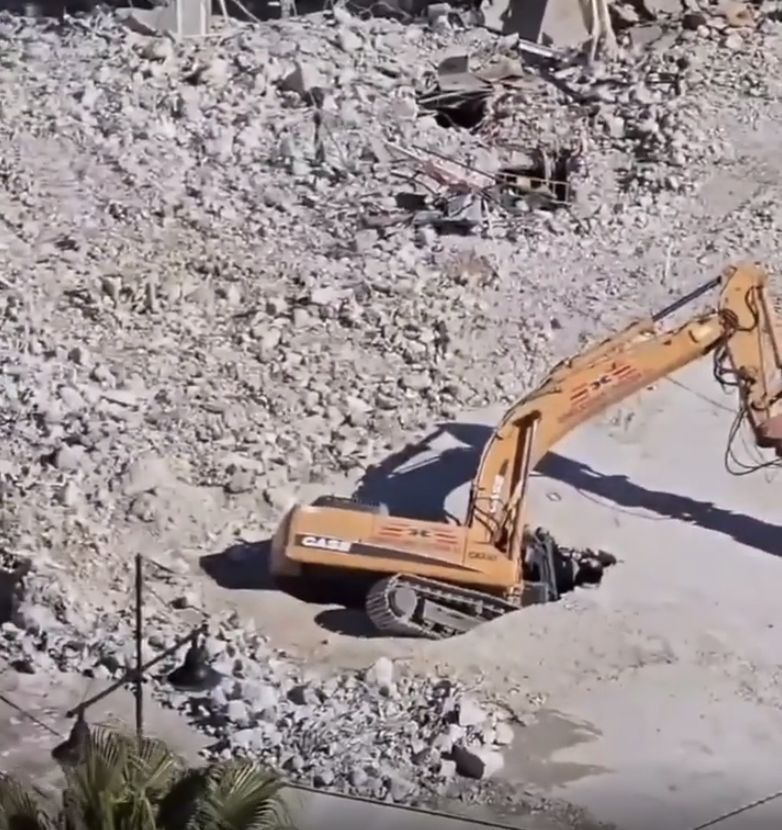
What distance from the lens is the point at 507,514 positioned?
1441 centimetres

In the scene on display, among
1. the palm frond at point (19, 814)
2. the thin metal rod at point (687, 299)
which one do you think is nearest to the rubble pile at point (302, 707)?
the thin metal rod at point (687, 299)

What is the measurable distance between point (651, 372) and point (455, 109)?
9.00 meters

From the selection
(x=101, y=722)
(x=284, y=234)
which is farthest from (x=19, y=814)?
(x=284, y=234)

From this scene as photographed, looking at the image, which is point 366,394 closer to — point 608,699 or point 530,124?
point 608,699

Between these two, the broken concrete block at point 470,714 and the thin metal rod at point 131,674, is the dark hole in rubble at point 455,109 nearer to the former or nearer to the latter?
the thin metal rod at point 131,674

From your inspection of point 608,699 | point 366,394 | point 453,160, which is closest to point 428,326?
point 366,394

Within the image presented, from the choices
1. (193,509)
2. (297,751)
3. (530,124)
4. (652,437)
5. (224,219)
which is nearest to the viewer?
(297,751)

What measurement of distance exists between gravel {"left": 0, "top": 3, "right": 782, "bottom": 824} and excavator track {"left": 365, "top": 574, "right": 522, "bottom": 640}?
0.44 metres

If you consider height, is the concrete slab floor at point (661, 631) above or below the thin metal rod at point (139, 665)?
below

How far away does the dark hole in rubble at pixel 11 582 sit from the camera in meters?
14.6

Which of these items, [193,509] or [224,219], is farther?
[224,219]

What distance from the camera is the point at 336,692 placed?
1364 centimetres

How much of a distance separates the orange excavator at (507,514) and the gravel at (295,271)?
659 millimetres

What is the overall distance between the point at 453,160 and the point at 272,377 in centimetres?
521
